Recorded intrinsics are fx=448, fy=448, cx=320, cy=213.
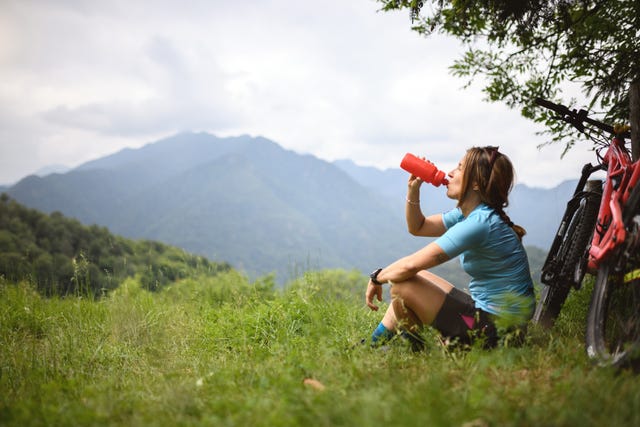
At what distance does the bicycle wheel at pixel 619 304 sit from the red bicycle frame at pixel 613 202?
0.06 metres

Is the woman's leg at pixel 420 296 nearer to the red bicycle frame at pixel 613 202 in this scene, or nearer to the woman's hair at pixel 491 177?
the woman's hair at pixel 491 177

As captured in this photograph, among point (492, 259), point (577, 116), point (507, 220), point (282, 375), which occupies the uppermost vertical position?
point (577, 116)

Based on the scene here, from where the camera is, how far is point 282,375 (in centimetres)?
251

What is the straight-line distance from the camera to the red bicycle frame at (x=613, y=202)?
2.44 m

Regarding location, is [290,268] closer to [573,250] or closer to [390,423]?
[573,250]

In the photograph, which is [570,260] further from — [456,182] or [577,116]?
[577,116]

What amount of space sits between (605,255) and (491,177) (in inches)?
30.4

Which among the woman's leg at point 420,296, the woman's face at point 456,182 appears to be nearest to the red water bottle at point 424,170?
the woman's face at point 456,182

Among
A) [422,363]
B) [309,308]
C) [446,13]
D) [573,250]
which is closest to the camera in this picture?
[422,363]

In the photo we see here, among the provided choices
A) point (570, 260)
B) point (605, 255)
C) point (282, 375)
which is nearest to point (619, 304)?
point (605, 255)

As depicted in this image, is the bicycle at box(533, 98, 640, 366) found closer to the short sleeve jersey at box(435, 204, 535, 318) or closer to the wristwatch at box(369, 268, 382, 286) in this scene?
the short sleeve jersey at box(435, 204, 535, 318)

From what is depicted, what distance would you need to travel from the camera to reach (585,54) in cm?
423

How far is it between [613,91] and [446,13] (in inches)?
69.0

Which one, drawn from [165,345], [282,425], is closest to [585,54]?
[282,425]
